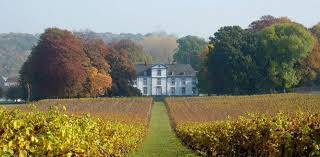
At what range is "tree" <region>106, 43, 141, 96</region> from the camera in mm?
111125

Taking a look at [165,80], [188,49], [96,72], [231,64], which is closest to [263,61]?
[231,64]

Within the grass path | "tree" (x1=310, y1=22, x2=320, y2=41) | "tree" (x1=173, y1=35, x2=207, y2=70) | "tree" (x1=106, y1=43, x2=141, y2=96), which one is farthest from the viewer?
"tree" (x1=173, y1=35, x2=207, y2=70)

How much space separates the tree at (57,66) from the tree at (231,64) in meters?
22.0

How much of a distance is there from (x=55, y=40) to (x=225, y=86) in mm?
28701

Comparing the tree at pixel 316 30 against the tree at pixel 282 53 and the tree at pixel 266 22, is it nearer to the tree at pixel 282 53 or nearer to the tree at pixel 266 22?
the tree at pixel 266 22

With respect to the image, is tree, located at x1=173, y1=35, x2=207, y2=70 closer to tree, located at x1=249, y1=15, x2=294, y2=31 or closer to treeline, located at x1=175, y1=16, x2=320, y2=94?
tree, located at x1=249, y1=15, x2=294, y2=31

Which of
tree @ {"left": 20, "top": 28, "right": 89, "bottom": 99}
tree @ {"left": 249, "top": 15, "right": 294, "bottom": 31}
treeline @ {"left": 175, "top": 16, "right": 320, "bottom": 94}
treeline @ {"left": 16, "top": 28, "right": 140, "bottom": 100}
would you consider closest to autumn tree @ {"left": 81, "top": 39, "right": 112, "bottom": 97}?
treeline @ {"left": 16, "top": 28, "right": 140, "bottom": 100}

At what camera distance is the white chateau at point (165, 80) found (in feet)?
495

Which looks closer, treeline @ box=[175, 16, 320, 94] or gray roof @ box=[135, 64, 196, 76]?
treeline @ box=[175, 16, 320, 94]

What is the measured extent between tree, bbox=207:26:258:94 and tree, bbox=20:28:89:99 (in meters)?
22.0

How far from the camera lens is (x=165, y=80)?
15138 centimetres

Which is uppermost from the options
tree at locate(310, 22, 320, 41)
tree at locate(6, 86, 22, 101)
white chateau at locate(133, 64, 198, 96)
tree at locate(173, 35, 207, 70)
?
tree at locate(173, 35, 207, 70)

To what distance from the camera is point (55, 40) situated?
9450 centimetres

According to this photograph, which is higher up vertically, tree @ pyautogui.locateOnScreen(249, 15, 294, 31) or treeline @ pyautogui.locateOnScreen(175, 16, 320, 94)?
tree @ pyautogui.locateOnScreen(249, 15, 294, 31)
